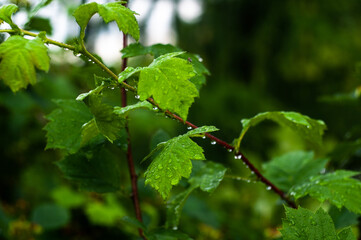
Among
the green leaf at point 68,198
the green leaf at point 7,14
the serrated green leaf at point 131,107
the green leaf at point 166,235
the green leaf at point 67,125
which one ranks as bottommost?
the green leaf at point 68,198

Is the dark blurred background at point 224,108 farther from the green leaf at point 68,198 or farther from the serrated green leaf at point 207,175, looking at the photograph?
the serrated green leaf at point 207,175

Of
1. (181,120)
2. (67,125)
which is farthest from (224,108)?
(181,120)

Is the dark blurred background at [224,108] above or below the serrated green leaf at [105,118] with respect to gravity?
→ below

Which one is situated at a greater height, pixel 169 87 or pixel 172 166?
pixel 169 87

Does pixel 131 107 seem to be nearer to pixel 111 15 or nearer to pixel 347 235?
pixel 111 15

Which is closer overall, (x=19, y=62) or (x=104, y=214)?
(x=19, y=62)

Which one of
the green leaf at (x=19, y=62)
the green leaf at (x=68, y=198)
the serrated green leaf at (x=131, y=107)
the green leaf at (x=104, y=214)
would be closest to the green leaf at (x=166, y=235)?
the serrated green leaf at (x=131, y=107)

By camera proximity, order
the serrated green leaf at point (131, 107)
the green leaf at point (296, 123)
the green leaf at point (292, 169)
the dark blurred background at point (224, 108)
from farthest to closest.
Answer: the dark blurred background at point (224, 108) < the green leaf at point (292, 169) < the green leaf at point (296, 123) < the serrated green leaf at point (131, 107)
